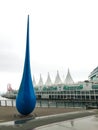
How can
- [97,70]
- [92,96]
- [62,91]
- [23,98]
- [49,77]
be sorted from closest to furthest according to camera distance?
[23,98], [92,96], [62,91], [97,70], [49,77]

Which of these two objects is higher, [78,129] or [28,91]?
[28,91]

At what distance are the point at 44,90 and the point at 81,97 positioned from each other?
2318cm

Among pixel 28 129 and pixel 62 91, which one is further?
pixel 62 91

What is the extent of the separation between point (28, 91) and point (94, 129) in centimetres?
719

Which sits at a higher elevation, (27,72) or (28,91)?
(27,72)

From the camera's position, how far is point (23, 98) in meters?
15.6

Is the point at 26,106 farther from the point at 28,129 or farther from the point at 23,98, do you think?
the point at 28,129

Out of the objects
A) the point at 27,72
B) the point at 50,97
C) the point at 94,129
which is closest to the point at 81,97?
the point at 50,97

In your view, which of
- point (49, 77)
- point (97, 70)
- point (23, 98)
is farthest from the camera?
point (49, 77)

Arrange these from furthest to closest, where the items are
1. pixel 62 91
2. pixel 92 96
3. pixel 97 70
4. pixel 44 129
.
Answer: pixel 97 70, pixel 62 91, pixel 92 96, pixel 44 129

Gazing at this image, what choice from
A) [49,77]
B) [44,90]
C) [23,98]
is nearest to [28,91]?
[23,98]

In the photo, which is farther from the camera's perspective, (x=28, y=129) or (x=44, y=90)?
(x=44, y=90)

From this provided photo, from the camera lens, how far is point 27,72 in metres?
16.2

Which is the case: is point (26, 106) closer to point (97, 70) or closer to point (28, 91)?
point (28, 91)
